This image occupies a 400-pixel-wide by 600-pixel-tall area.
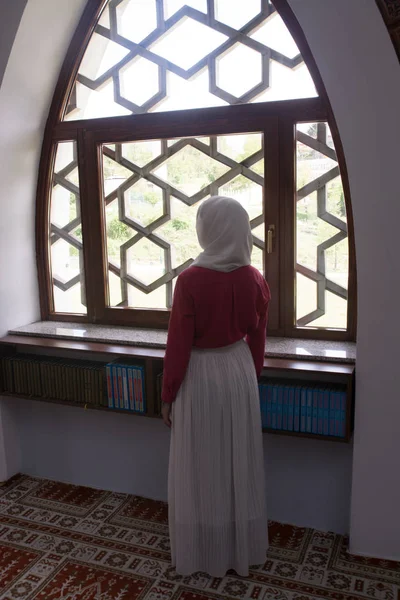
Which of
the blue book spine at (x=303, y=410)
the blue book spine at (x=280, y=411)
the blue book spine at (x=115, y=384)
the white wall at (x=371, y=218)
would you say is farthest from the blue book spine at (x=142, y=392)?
the white wall at (x=371, y=218)

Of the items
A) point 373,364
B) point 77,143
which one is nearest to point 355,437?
point 373,364

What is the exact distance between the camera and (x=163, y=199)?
3.33 metres

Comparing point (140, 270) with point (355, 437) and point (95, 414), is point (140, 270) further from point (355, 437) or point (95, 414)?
point (355, 437)

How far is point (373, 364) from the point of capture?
8.52 ft

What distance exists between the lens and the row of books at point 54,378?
10.5 feet

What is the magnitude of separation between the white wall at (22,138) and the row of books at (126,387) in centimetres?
86

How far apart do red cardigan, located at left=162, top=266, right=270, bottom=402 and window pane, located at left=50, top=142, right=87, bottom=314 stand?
1376 mm

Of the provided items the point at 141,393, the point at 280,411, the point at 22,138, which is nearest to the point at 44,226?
the point at 22,138

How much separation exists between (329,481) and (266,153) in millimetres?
1763

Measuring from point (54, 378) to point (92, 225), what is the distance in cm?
96

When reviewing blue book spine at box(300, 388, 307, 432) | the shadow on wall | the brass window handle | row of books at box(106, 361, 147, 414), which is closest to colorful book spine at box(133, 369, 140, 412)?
row of books at box(106, 361, 147, 414)

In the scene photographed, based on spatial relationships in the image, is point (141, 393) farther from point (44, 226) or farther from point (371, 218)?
point (371, 218)

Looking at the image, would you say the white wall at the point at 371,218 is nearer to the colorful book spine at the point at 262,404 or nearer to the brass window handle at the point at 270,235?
the colorful book spine at the point at 262,404


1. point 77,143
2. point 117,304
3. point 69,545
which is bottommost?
point 69,545
